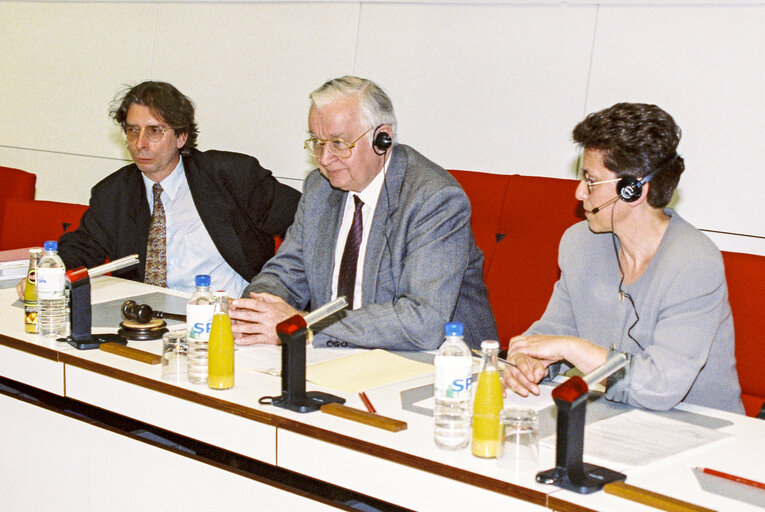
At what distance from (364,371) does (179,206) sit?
4.98 feet

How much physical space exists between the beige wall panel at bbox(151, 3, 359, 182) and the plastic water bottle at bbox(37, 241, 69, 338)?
1991 mm

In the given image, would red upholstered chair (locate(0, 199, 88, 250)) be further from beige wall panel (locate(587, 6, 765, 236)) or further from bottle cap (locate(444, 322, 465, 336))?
bottle cap (locate(444, 322, 465, 336))

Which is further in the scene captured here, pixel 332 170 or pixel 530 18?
pixel 530 18

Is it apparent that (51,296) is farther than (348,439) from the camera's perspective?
Yes

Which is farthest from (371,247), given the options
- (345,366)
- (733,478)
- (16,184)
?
(16,184)

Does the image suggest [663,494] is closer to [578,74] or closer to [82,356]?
[82,356]

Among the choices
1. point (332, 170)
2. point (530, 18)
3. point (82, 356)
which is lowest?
point (82, 356)

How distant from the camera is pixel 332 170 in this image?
2574 mm

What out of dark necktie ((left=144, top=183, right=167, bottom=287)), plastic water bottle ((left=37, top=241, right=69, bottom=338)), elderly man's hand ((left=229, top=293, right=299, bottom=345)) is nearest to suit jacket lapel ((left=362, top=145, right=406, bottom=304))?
elderly man's hand ((left=229, top=293, right=299, bottom=345))

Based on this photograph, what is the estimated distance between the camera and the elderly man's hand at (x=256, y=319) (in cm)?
227

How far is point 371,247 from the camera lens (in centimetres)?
253

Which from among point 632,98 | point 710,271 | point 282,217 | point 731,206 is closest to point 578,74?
point 632,98

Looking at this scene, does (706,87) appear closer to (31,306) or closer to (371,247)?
(371,247)

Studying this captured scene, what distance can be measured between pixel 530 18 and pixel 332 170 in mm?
1387
